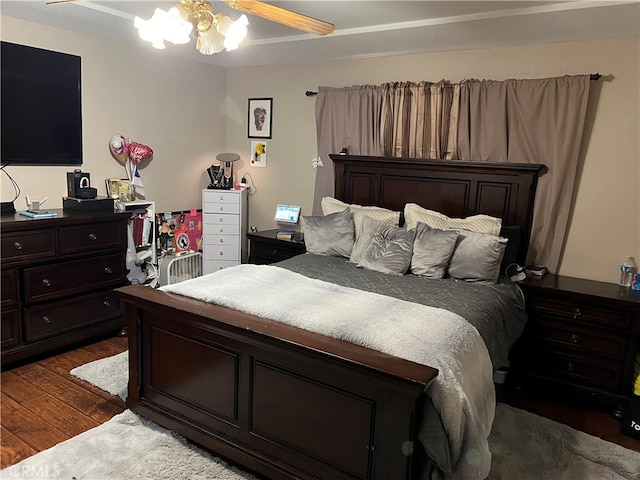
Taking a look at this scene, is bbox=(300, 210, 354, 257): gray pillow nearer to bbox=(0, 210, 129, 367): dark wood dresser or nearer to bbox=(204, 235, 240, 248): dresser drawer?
bbox=(204, 235, 240, 248): dresser drawer

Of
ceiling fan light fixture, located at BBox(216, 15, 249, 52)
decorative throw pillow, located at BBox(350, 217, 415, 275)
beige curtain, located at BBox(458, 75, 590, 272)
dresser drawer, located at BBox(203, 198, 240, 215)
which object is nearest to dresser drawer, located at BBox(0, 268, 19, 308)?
dresser drawer, located at BBox(203, 198, 240, 215)

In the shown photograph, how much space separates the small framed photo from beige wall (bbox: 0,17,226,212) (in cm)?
36

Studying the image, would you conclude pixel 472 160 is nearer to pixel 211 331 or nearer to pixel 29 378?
pixel 211 331

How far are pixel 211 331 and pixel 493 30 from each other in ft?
8.69

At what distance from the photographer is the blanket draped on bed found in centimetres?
183

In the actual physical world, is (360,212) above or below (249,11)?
below

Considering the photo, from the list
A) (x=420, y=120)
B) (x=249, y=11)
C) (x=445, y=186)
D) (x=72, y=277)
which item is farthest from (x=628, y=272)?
(x=72, y=277)

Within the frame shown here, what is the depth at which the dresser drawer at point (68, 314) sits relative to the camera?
3.18 metres

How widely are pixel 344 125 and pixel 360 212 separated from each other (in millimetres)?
901

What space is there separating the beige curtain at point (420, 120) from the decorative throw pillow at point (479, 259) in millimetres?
883

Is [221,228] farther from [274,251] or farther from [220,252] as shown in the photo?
[274,251]

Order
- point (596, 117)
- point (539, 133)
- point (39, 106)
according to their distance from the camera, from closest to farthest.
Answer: point (596, 117) → point (539, 133) → point (39, 106)

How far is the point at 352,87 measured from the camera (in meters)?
4.12

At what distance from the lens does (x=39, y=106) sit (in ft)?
11.4
